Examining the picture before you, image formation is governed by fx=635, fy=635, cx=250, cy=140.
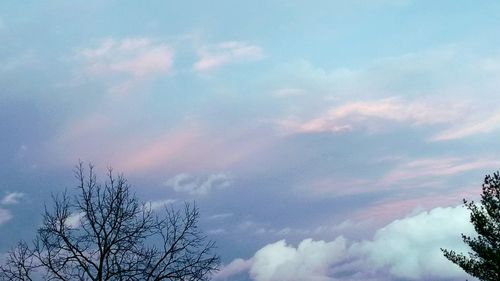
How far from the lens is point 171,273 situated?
73.4 ft

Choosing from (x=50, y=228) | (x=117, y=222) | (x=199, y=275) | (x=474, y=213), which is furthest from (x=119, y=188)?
(x=474, y=213)

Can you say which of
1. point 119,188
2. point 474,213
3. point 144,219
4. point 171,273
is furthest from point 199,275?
point 474,213

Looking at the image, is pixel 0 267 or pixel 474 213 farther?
pixel 474 213

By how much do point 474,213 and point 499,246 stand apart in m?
2.03

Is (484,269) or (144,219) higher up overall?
(144,219)

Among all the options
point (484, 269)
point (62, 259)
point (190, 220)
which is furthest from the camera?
point (484, 269)

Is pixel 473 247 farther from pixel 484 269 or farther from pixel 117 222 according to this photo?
pixel 117 222

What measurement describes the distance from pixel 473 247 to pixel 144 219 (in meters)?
18.4

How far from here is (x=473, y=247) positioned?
108 feet

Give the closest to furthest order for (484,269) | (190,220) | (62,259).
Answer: (62,259) < (190,220) < (484,269)

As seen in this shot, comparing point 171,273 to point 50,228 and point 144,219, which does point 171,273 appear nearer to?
point 144,219

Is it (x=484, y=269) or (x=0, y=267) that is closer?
(x=0, y=267)

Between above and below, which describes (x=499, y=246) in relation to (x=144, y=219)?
below

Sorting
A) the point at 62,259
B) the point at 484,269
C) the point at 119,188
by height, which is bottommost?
the point at 484,269
